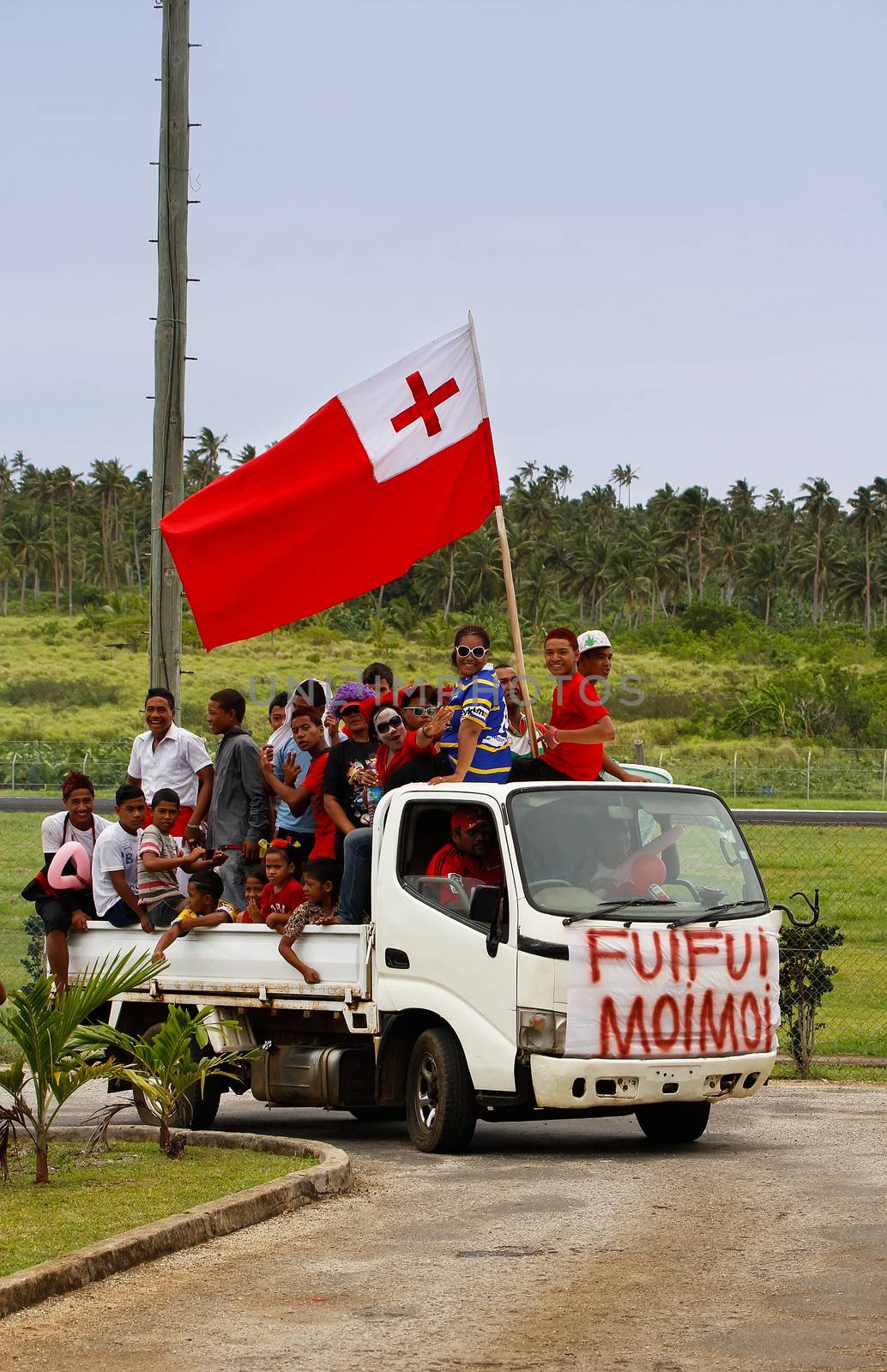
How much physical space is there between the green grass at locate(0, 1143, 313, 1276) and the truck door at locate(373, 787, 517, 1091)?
1.16 metres

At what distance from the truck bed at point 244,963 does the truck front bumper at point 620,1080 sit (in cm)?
143

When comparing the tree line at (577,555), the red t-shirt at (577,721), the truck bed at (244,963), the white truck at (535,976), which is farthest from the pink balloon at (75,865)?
the tree line at (577,555)

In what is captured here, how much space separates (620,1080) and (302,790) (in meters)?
2.86

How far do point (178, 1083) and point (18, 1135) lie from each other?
70.9 inches

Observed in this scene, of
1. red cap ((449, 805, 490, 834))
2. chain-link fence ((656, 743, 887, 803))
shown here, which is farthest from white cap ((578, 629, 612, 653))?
chain-link fence ((656, 743, 887, 803))

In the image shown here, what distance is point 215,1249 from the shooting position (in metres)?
7.79

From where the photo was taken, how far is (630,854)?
34.8 ft

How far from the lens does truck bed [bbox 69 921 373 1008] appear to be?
11094 millimetres

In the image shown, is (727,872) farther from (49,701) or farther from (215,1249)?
(49,701)

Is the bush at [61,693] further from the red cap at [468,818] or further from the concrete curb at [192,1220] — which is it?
the concrete curb at [192,1220]

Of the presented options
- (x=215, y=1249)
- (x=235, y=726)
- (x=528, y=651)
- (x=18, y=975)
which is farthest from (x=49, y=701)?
(x=215, y=1249)

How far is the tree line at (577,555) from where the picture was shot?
11519 centimetres

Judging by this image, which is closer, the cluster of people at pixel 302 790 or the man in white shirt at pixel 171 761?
the cluster of people at pixel 302 790

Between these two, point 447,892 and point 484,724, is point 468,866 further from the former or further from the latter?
point 484,724
